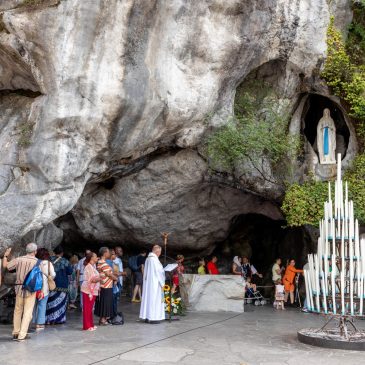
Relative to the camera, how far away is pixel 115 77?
10.3 metres

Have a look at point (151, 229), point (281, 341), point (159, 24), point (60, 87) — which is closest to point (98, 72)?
point (60, 87)

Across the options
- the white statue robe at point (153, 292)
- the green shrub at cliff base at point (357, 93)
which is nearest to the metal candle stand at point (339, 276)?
the white statue robe at point (153, 292)

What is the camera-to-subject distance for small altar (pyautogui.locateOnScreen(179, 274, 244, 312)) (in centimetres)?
1318

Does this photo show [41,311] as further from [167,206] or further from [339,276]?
[167,206]

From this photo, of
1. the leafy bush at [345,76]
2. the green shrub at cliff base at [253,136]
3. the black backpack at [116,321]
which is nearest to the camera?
the black backpack at [116,321]

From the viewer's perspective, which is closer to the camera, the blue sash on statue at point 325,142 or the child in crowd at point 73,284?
the child in crowd at point 73,284

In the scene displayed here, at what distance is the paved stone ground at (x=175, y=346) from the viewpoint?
7.33 metres

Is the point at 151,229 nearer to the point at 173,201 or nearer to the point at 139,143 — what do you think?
the point at 173,201

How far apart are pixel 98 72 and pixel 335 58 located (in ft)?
21.4

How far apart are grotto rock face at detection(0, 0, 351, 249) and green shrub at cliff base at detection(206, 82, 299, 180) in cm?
43

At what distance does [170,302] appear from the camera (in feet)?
36.9

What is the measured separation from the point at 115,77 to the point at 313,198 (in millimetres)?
6003

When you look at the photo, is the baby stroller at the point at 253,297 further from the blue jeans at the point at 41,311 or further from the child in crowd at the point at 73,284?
the blue jeans at the point at 41,311

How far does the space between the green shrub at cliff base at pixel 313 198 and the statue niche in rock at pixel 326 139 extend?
0.82 m
